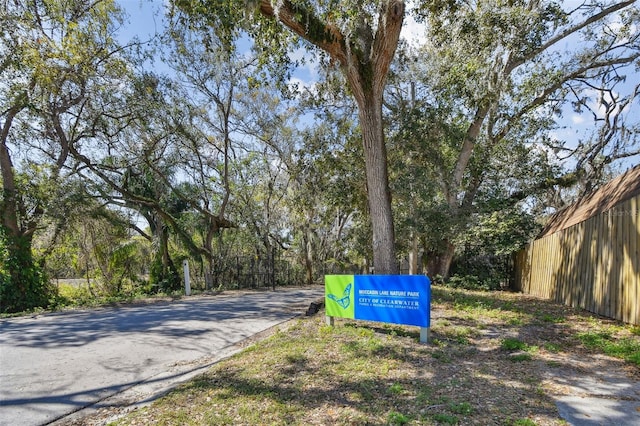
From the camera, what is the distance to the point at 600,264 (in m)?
6.67

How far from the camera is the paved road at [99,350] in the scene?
3.87 m

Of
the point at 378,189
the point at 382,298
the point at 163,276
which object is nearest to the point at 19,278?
the point at 163,276

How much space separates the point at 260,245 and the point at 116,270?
7.27m

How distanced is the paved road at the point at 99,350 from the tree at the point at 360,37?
328cm

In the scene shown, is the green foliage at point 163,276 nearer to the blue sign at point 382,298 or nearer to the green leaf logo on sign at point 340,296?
the green leaf logo on sign at point 340,296

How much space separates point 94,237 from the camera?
1484 cm

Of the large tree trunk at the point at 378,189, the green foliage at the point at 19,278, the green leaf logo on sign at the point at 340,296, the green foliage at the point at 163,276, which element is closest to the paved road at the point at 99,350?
the green leaf logo on sign at the point at 340,296

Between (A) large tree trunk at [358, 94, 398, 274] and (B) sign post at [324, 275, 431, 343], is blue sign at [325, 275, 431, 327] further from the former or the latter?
(A) large tree trunk at [358, 94, 398, 274]

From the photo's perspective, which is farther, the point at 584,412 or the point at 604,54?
the point at 604,54

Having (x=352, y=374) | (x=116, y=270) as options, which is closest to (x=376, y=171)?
(x=352, y=374)

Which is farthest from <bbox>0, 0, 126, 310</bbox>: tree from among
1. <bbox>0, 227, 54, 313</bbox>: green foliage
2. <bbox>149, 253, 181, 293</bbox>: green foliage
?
<bbox>149, 253, 181, 293</bbox>: green foliage

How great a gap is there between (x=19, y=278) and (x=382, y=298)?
1151 centimetres

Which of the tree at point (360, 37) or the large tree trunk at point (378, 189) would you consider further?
the large tree trunk at point (378, 189)

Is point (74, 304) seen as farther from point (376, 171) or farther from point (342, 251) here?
point (342, 251)
